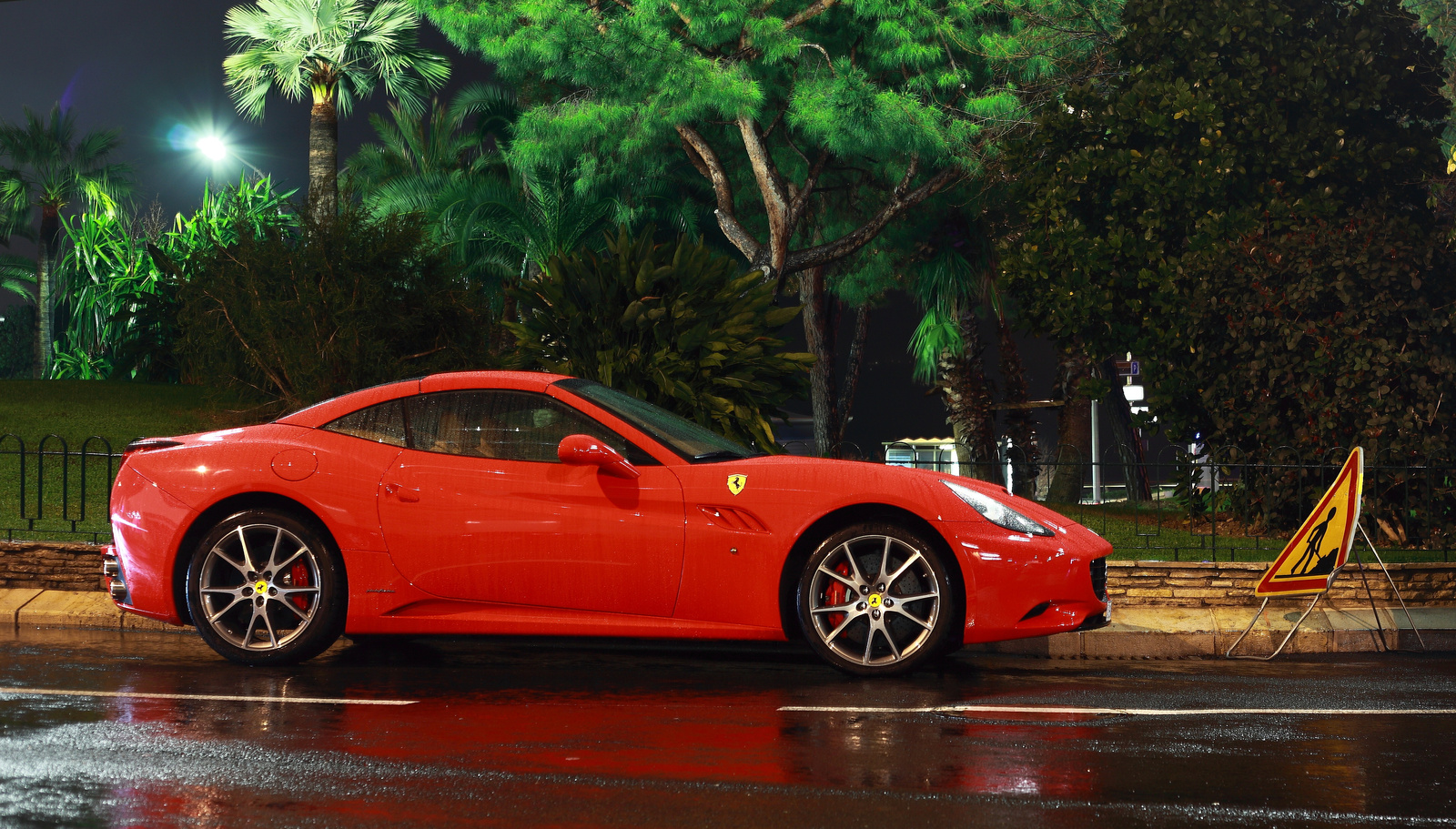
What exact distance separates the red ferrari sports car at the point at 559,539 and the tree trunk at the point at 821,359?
22.6 metres

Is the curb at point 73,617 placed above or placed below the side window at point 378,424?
below

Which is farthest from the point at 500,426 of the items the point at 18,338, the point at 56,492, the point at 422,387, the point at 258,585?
the point at 18,338

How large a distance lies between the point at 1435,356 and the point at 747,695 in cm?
879

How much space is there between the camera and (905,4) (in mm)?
22172

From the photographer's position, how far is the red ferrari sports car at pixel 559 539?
645 centimetres

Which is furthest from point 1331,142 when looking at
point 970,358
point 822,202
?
point 822,202

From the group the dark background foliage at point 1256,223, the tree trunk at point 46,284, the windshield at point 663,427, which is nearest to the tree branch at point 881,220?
the dark background foliage at point 1256,223

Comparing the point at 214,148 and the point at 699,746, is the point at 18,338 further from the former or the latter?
the point at 699,746

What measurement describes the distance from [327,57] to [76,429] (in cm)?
1415

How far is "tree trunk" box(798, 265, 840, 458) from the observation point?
98.2 feet

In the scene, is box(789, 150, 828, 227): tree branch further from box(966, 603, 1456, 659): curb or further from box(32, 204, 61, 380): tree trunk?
box(32, 204, 61, 380): tree trunk

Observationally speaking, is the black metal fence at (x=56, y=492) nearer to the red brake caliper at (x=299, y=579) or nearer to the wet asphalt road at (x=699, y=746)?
the red brake caliper at (x=299, y=579)

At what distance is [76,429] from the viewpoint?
18.0 meters

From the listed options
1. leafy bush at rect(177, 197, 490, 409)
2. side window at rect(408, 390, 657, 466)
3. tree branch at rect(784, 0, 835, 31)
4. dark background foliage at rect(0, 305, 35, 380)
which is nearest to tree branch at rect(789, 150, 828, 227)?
tree branch at rect(784, 0, 835, 31)
